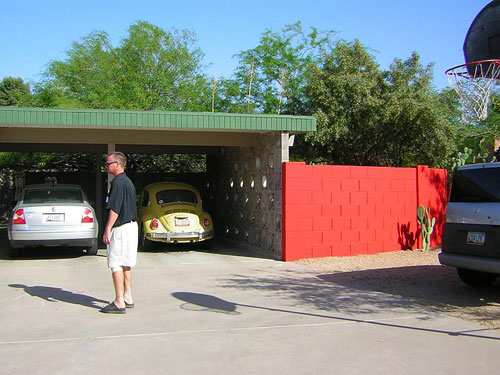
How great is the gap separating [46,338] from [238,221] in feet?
30.4

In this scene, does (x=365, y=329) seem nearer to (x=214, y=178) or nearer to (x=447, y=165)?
(x=214, y=178)

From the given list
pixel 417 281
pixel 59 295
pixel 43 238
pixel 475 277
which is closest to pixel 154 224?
pixel 43 238

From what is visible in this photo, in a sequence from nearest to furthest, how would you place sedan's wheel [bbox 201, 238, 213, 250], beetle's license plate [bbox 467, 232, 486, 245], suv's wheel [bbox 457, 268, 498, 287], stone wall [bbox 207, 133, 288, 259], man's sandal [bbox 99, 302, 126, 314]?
man's sandal [bbox 99, 302, 126, 314] → beetle's license plate [bbox 467, 232, 486, 245] → suv's wheel [bbox 457, 268, 498, 287] → stone wall [bbox 207, 133, 288, 259] → sedan's wheel [bbox 201, 238, 213, 250]

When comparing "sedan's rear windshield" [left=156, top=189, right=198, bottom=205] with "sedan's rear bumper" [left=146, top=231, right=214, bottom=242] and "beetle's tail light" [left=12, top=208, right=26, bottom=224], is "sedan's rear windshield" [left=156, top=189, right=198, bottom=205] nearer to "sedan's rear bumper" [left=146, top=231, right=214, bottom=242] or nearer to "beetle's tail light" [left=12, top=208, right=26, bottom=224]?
"sedan's rear bumper" [left=146, top=231, right=214, bottom=242]

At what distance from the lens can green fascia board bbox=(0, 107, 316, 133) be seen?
34.2 feet

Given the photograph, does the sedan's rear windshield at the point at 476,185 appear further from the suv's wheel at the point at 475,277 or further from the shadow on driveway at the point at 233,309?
the shadow on driveway at the point at 233,309

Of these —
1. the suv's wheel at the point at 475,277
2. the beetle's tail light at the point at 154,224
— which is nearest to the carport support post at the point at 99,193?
the beetle's tail light at the point at 154,224

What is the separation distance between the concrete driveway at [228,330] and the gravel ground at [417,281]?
1.27ft

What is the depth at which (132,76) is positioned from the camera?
29141 millimetres

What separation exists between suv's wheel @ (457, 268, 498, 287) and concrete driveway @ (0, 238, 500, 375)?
4.88 feet

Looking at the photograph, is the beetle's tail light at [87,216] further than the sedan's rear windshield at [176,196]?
No

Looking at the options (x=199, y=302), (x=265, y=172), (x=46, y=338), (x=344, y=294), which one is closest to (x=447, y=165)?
(x=265, y=172)

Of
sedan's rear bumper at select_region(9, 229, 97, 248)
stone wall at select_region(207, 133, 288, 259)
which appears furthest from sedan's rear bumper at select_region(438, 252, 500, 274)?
sedan's rear bumper at select_region(9, 229, 97, 248)

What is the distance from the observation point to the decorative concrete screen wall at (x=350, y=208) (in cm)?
1127
